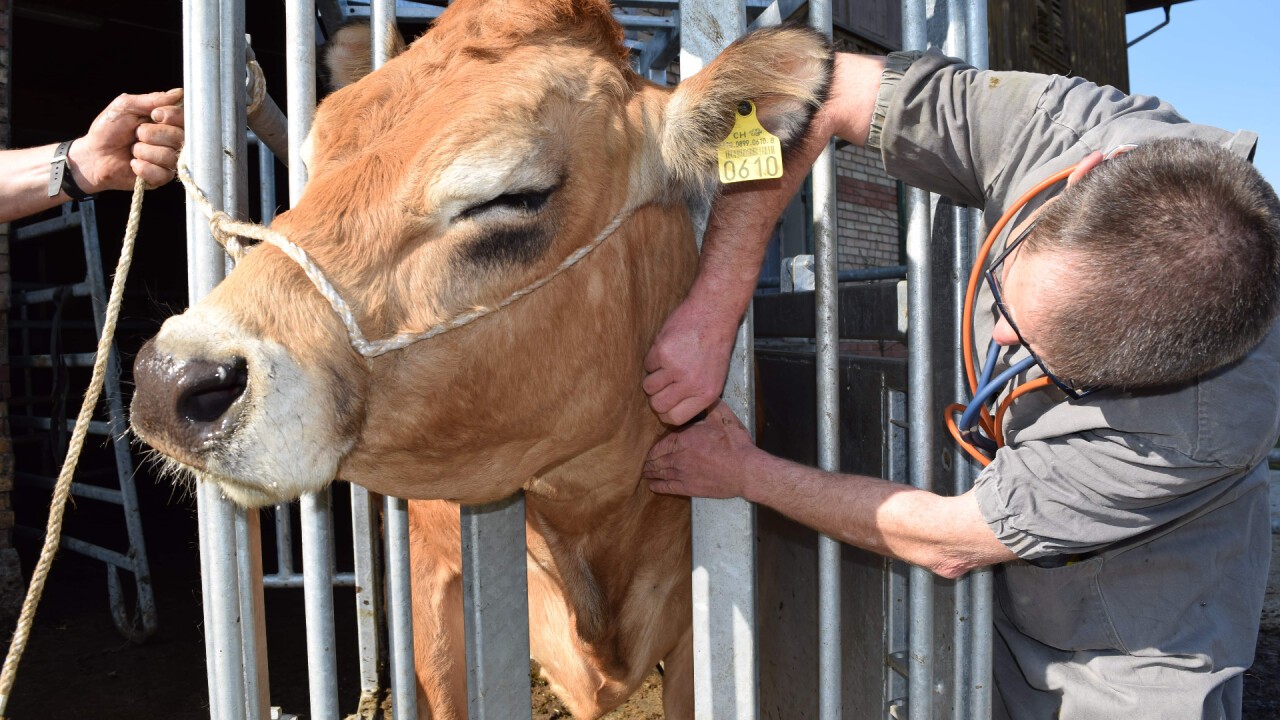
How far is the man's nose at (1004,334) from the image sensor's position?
166 centimetres

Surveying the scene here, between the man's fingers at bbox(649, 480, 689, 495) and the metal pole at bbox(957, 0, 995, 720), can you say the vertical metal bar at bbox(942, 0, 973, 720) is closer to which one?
the metal pole at bbox(957, 0, 995, 720)

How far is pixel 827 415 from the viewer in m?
1.94

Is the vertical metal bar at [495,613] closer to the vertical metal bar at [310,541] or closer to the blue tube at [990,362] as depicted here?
the vertical metal bar at [310,541]

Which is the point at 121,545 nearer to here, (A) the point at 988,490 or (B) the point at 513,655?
(B) the point at 513,655

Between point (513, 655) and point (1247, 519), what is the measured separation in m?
1.62

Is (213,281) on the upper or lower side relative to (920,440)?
upper

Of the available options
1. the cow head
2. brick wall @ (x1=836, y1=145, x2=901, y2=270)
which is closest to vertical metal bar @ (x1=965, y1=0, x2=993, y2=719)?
the cow head

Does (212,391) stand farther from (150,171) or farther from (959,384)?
(959,384)

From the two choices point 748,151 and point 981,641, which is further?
point 981,641

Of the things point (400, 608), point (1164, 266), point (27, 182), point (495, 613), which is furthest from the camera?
point (27, 182)

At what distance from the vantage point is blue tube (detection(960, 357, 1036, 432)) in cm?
163

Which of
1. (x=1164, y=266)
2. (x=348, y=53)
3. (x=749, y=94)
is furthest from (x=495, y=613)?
(x=348, y=53)

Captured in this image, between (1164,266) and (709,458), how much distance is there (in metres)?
0.99

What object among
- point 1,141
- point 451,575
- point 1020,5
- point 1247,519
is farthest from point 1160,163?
point 1020,5
